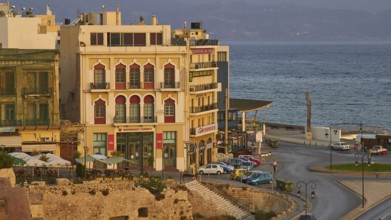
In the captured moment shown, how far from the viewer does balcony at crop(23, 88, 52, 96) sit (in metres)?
71.4

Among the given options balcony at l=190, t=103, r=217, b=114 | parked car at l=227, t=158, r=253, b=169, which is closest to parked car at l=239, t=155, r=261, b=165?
parked car at l=227, t=158, r=253, b=169

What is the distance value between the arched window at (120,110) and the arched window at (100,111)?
2.37 feet

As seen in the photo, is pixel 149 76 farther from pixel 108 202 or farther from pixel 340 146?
pixel 108 202

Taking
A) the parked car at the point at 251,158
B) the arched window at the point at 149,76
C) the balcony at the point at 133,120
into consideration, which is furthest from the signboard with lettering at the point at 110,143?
the parked car at the point at 251,158

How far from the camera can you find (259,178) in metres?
71.9

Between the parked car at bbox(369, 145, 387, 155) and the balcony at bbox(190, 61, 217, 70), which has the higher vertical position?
the balcony at bbox(190, 61, 217, 70)

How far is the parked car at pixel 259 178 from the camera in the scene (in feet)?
234

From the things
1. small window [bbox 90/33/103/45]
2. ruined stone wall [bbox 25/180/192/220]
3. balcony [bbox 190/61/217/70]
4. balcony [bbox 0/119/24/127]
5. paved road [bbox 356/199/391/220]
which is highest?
small window [bbox 90/33/103/45]

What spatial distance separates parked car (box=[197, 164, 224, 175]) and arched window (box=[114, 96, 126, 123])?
5580 mm

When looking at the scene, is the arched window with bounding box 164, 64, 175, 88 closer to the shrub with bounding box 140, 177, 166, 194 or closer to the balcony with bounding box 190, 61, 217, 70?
the balcony with bounding box 190, 61, 217, 70

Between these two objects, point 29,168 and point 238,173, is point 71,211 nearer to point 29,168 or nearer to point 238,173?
point 29,168

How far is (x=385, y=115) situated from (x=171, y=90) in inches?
3278

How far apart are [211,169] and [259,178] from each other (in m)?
4.14

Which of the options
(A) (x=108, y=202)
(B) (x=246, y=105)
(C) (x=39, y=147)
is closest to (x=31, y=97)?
(C) (x=39, y=147)
